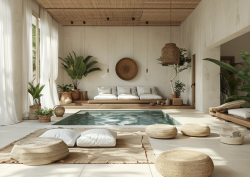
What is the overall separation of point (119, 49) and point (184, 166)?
8829 millimetres

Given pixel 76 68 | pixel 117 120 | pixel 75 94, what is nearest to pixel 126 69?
pixel 76 68

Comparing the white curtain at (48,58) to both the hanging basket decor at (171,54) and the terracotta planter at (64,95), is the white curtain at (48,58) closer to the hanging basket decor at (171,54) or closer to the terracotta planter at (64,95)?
the terracotta planter at (64,95)

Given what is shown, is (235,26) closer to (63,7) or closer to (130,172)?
(130,172)

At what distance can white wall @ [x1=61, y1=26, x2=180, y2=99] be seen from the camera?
34.2 ft

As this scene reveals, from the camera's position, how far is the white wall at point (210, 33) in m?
5.02

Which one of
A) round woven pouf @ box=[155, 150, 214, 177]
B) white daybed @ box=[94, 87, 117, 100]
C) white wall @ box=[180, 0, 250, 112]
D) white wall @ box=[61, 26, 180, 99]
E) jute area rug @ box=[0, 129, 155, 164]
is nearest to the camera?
round woven pouf @ box=[155, 150, 214, 177]

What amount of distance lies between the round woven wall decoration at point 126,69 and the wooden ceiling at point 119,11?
5.45 ft

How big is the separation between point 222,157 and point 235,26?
3.43m

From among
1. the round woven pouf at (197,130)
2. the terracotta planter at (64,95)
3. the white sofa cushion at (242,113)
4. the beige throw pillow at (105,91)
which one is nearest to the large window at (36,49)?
the terracotta planter at (64,95)

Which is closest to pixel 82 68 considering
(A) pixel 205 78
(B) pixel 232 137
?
(A) pixel 205 78

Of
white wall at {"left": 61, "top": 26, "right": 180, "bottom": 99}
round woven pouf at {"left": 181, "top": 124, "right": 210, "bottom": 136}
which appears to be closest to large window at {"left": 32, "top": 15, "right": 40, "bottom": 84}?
white wall at {"left": 61, "top": 26, "right": 180, "bottom": 99}

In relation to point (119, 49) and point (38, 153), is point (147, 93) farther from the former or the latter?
point (38, 153)

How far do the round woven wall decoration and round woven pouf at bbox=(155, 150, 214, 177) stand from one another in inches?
324

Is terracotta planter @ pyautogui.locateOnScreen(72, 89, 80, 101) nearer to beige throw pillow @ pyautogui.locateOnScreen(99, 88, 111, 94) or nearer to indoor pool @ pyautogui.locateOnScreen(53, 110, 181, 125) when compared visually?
beige throw pillow @ pyautogui.locateOnScreen(99, 88, 111, 94)
